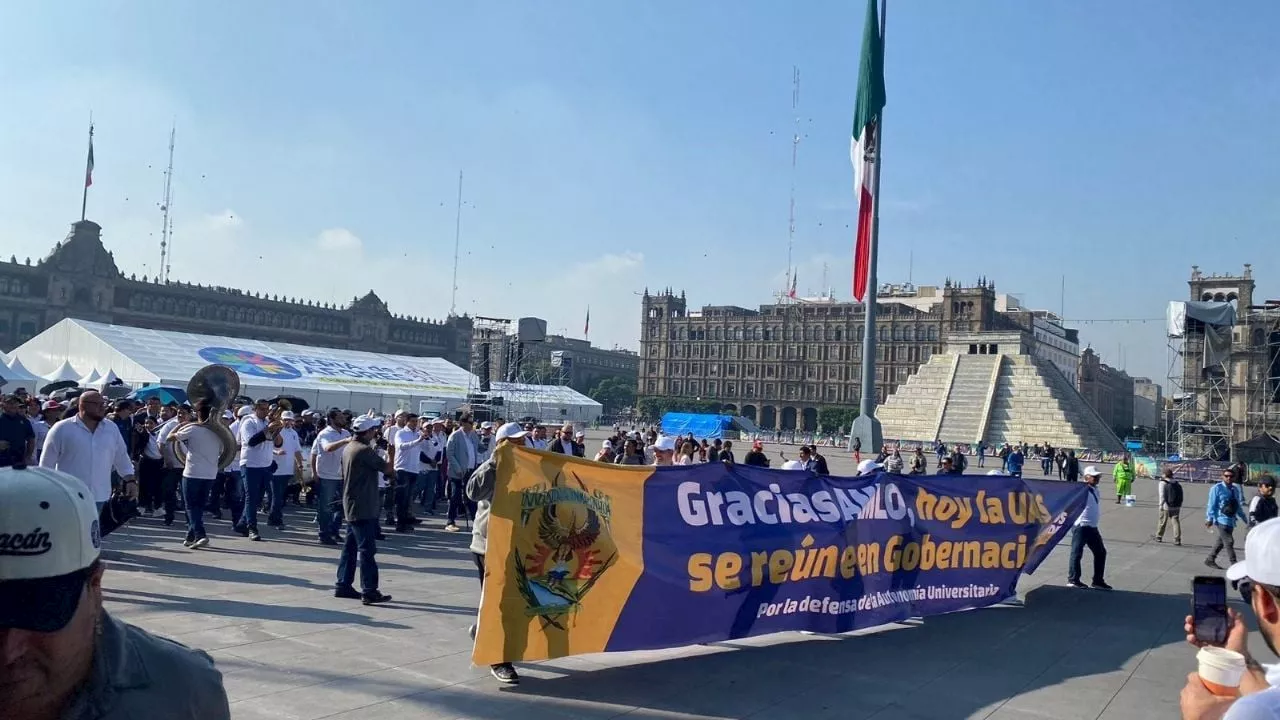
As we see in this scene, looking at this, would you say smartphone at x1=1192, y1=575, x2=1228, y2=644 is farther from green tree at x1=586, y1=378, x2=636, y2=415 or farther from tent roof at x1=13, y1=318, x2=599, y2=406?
green tree at x1=586, y1=378, x2=636, y2=415

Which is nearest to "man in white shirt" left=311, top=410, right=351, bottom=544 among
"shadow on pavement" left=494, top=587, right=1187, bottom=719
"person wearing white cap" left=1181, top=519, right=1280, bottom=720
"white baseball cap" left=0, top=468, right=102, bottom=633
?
"shadow on pavement" left=494, top=587, right=1187, bottom=719

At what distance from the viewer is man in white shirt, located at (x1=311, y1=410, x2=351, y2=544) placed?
445 inches

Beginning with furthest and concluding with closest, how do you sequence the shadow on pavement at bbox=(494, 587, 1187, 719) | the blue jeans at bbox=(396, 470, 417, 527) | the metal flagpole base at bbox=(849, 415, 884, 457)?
the metal flagpole base at bbox=(849, 415, 884, 457) → the blue jeans at bbox=(396, 470, 417, 527) → the shadow on pavement at bbox=(494, 587, 1187, 719)

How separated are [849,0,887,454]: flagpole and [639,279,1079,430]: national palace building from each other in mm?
86295

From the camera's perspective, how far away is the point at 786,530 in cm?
728

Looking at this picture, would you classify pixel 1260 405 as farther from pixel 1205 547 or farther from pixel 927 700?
pixel 927 700

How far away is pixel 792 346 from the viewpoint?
115 meters

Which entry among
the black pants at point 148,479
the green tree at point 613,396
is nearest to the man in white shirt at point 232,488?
the black pants at point 148,479

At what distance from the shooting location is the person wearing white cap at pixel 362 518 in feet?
26.2

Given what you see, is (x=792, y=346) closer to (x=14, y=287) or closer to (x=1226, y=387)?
(x=1226, y=387)

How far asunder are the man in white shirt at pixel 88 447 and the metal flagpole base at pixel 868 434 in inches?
572

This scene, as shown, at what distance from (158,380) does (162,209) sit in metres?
61.0

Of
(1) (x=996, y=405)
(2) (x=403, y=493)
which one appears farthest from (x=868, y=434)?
(1) (x=996, y=405)

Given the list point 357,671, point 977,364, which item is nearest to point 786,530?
point 357,671
